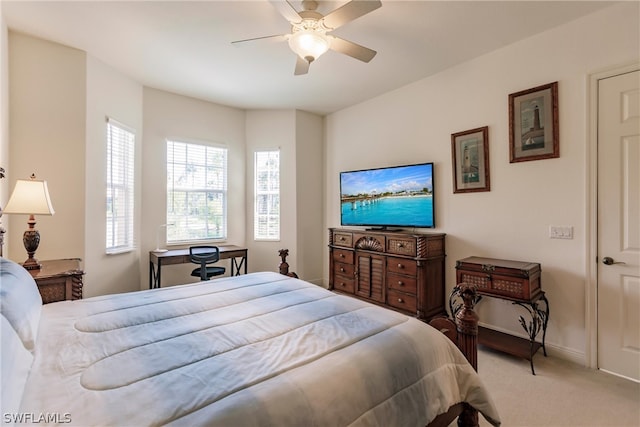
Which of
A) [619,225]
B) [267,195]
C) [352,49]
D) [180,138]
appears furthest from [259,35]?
[619,225]

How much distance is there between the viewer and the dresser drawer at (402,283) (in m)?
3.35

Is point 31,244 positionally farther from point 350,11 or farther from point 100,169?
point 350,11

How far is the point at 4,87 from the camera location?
2678mm

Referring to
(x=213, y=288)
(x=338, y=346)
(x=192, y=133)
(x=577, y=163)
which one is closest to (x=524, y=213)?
(x=577, y=163)

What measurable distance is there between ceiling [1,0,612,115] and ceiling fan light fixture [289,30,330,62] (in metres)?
0.33

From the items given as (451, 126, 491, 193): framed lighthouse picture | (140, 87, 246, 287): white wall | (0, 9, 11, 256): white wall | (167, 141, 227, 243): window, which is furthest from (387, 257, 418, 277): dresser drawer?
(0, 9, 11, 256): white wall

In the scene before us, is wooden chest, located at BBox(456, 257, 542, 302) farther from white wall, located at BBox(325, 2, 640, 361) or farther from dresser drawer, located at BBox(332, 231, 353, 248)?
dresser drawer, located at BBox(332, 231, 353, 248)

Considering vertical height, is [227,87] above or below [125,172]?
above

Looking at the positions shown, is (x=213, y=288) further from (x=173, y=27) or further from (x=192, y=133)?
(x=192, y=133)

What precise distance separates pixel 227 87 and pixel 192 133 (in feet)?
3.16

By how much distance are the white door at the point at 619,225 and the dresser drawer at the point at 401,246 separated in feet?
5.03

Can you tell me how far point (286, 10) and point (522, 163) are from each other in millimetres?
2468

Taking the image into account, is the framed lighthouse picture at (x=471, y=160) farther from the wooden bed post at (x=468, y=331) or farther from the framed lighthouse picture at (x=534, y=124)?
the wooden bed post at (x=468, y=331)

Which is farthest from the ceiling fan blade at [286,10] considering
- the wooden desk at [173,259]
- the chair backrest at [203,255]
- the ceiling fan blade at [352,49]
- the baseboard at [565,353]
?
the baseboard at [565,353]
